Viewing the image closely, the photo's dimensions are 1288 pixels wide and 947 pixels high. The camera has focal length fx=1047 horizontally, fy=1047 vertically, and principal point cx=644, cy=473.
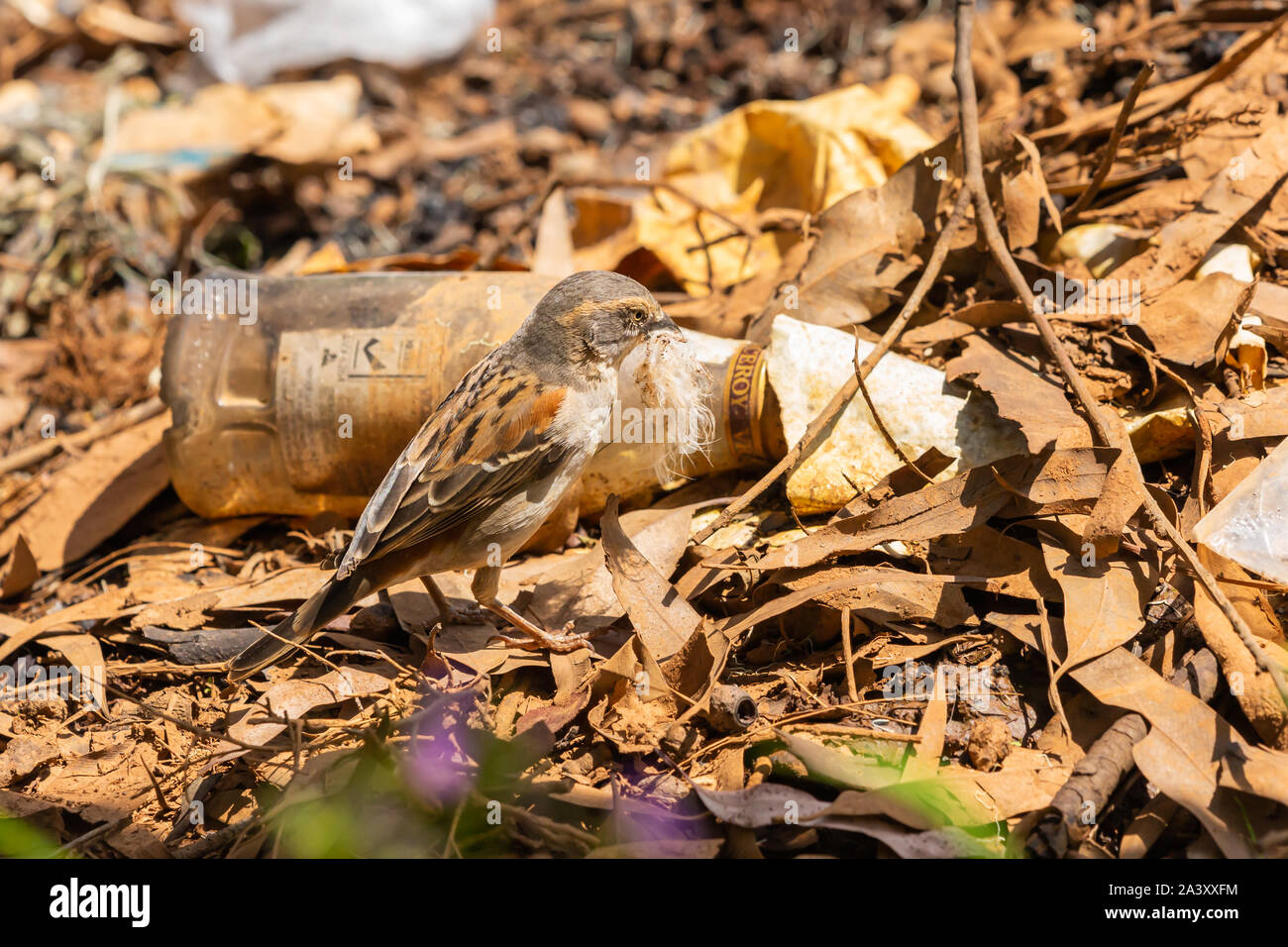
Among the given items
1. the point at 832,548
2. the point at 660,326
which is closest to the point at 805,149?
the point at 660,326

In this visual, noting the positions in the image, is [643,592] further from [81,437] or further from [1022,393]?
[81,437]

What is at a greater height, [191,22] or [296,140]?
[191,22]

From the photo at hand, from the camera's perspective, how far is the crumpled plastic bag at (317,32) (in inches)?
336

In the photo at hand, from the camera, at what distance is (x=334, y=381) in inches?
187

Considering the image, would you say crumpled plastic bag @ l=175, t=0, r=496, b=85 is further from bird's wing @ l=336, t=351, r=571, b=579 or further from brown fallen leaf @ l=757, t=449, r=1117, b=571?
brown fallen leaf @ l=757, t=449, r=1117, b=571

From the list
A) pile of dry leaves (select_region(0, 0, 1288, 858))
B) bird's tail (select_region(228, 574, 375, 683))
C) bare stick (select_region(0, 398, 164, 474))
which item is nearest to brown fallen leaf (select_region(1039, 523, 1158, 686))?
pile of dry leaves (select_region(0, 0, 1288, 858))

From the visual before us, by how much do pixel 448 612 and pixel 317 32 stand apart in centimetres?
611

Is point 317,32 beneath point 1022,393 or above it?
above

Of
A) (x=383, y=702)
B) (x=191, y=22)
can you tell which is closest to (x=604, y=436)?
(x=383, y=702)

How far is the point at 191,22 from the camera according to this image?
895 centimetres

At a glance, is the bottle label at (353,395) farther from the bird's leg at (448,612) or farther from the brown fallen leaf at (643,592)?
the brown fallen leaf at (643,592)

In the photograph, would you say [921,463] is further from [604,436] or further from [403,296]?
[403,296]

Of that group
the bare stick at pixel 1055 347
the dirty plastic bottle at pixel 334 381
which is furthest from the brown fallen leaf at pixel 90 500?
the bare stick at pixel 1055 347
